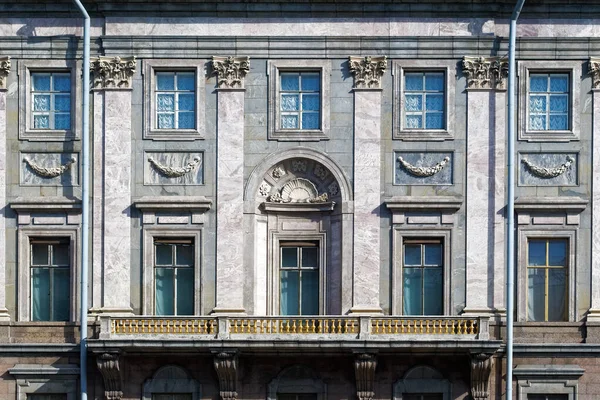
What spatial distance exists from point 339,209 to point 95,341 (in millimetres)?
7494

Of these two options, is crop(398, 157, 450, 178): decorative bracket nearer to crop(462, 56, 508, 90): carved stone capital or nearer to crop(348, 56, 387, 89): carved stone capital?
crop(348, 56, 387, 89): carved stone capital

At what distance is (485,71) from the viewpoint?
4525cm

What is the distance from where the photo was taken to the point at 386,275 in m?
45.1

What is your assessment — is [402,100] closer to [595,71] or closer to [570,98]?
[570,98]

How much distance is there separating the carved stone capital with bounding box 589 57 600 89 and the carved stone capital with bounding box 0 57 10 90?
15.9m

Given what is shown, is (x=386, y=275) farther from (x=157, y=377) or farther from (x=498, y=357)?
(x=157, y=377)

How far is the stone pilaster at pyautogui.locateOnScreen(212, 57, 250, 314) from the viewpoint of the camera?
147ft

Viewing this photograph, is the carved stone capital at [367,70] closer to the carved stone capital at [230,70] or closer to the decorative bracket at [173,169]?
the carved stone capital at [230,70]

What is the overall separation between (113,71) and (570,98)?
12.5m

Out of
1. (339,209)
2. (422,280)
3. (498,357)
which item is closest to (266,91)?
(339,209)

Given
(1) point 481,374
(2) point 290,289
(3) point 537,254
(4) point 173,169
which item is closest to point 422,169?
(3) point 537,254

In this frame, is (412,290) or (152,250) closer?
(152,250)

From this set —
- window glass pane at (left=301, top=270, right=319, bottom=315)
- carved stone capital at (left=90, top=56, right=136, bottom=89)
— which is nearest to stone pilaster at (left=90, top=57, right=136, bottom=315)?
carved stone capital at (left=90, top=56, right=136, bottom=89)

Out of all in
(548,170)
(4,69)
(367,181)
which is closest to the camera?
(548,170)
